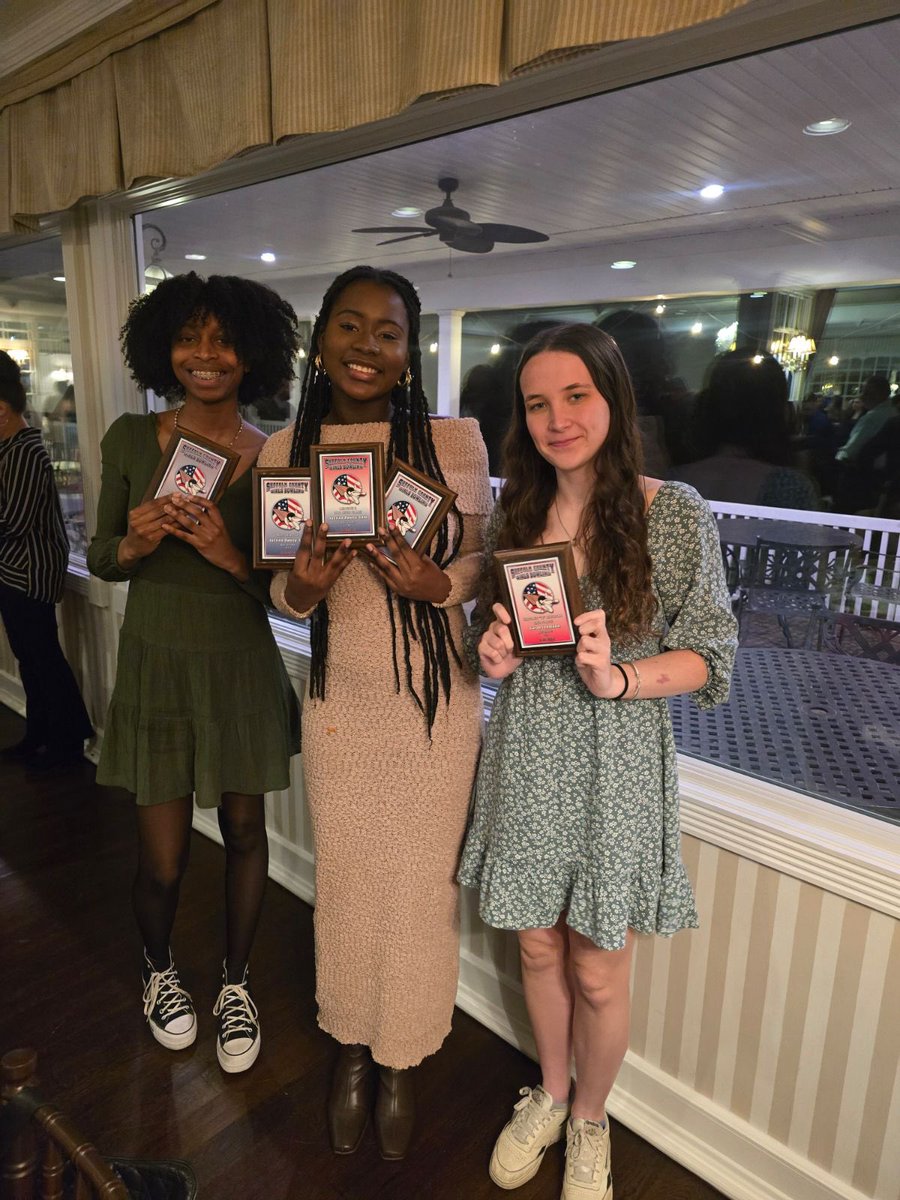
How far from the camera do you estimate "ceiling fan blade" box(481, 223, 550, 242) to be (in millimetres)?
2037

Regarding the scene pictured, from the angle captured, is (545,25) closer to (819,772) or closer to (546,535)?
(546,535)

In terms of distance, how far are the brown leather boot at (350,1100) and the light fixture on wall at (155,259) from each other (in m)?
2.42

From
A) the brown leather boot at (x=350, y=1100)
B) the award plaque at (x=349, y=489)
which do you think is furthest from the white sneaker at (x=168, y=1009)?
the award plaque at (x=349, y=489)

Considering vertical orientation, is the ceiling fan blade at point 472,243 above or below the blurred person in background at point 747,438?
above

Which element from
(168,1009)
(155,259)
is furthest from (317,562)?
(155,259)

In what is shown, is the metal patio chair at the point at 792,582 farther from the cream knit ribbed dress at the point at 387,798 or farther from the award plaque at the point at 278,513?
the award plaque at the point at 278,513

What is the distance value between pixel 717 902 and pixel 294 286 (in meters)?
1.89

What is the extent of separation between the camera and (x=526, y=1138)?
1496 mm

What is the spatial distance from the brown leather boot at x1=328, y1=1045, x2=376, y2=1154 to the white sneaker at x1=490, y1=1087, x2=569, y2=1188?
0.89 ft

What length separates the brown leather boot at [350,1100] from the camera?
60.4 inches

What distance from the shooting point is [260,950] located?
6.97ft

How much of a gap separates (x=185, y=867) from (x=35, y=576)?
1626 mm

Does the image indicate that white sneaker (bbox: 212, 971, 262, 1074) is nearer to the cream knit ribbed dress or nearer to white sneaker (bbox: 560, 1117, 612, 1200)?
the cream knit ribbed dress

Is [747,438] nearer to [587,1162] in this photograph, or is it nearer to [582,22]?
[582,22]
